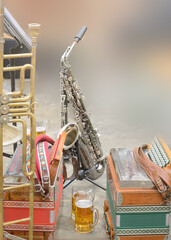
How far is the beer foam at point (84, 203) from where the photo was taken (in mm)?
3010

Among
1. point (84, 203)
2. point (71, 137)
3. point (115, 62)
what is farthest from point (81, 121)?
point (115, 62)

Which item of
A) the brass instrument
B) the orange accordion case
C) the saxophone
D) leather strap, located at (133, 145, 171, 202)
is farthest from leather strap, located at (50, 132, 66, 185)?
the saxophone

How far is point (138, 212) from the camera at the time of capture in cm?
276

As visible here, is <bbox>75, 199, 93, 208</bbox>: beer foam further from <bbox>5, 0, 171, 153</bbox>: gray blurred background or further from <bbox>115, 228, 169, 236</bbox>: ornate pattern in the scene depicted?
<bbox>5, 0, 171, 153</bbox>: gray blurred background

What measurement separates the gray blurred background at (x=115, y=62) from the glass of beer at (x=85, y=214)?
5.46 ft

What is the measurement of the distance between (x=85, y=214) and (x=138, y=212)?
428 mm

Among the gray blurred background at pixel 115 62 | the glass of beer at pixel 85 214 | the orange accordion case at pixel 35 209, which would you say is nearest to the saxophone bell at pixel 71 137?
the glass of beer at pixel 85 214

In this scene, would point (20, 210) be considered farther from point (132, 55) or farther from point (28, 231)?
point (132, 55)

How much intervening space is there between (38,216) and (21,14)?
4.43m

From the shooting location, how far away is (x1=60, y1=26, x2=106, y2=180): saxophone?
365 cm

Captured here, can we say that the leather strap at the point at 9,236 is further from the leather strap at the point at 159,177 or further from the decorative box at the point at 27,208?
the leather strap at the point at 159,177

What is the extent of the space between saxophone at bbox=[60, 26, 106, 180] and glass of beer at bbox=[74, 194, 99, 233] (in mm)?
600

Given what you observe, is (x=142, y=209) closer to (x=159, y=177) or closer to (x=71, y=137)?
(x=159, y=177)

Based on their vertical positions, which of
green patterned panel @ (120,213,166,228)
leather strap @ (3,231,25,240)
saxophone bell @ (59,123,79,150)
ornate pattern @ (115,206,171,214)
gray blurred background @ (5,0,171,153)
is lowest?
leather strap @ (3,231,25,240)
